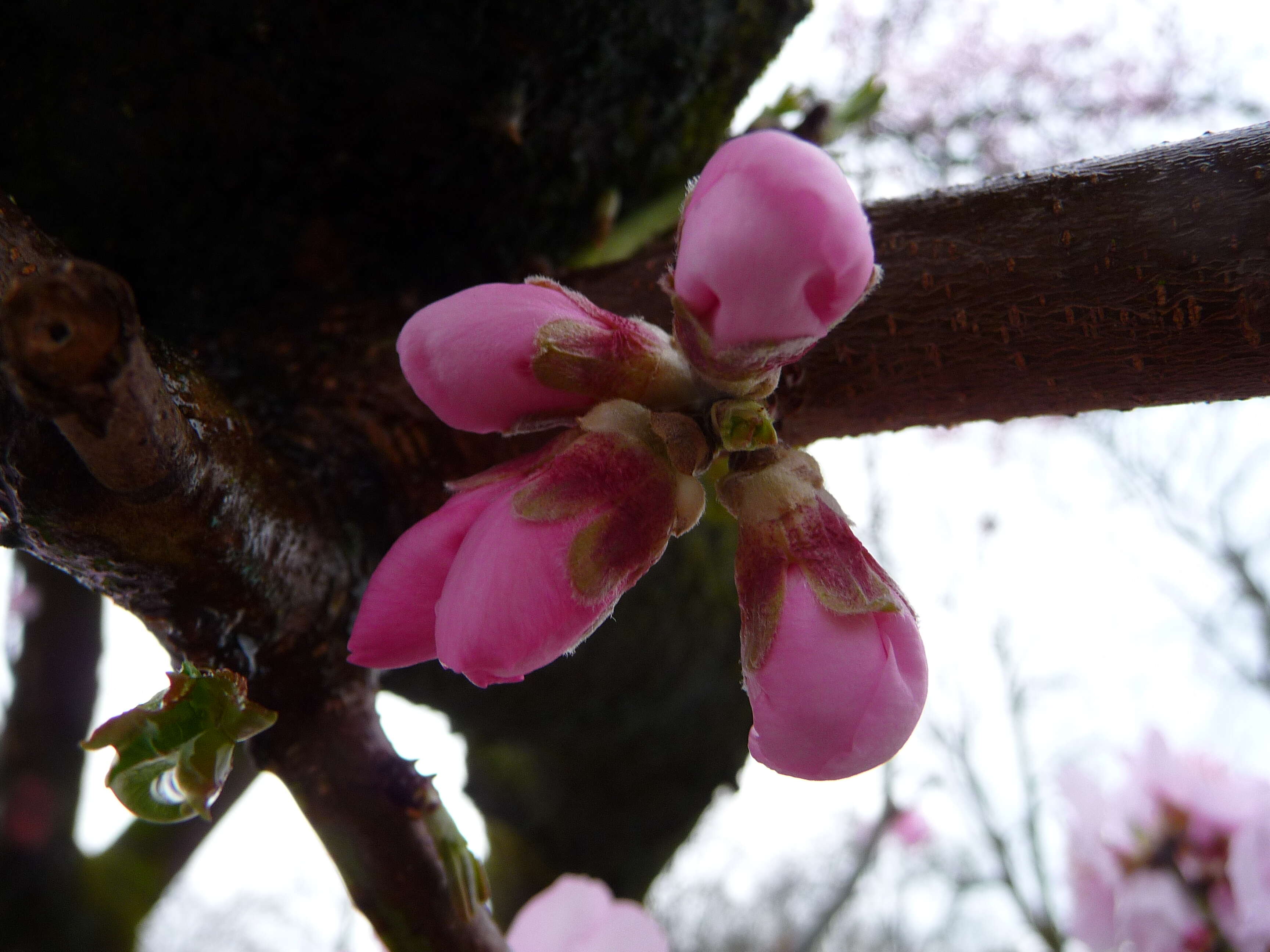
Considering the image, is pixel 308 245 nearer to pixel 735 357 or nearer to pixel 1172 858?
pixel 735 357

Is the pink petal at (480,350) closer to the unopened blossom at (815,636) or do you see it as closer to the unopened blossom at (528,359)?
the unopened blossom at (528,359)

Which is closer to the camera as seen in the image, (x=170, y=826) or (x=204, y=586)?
(x=204, y=586)

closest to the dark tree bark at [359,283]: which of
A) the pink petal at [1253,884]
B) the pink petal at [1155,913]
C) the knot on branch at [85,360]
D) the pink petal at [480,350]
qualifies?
the knot on branch at [85,360]

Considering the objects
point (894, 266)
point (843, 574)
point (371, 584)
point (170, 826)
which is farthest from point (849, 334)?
point (170, 826)

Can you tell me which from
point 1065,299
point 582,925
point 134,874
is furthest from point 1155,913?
point 134,874

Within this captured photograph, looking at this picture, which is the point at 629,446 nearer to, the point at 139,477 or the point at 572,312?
the point at 572,312

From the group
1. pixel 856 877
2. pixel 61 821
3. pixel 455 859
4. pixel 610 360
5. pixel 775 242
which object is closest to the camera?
pixel 775 242
